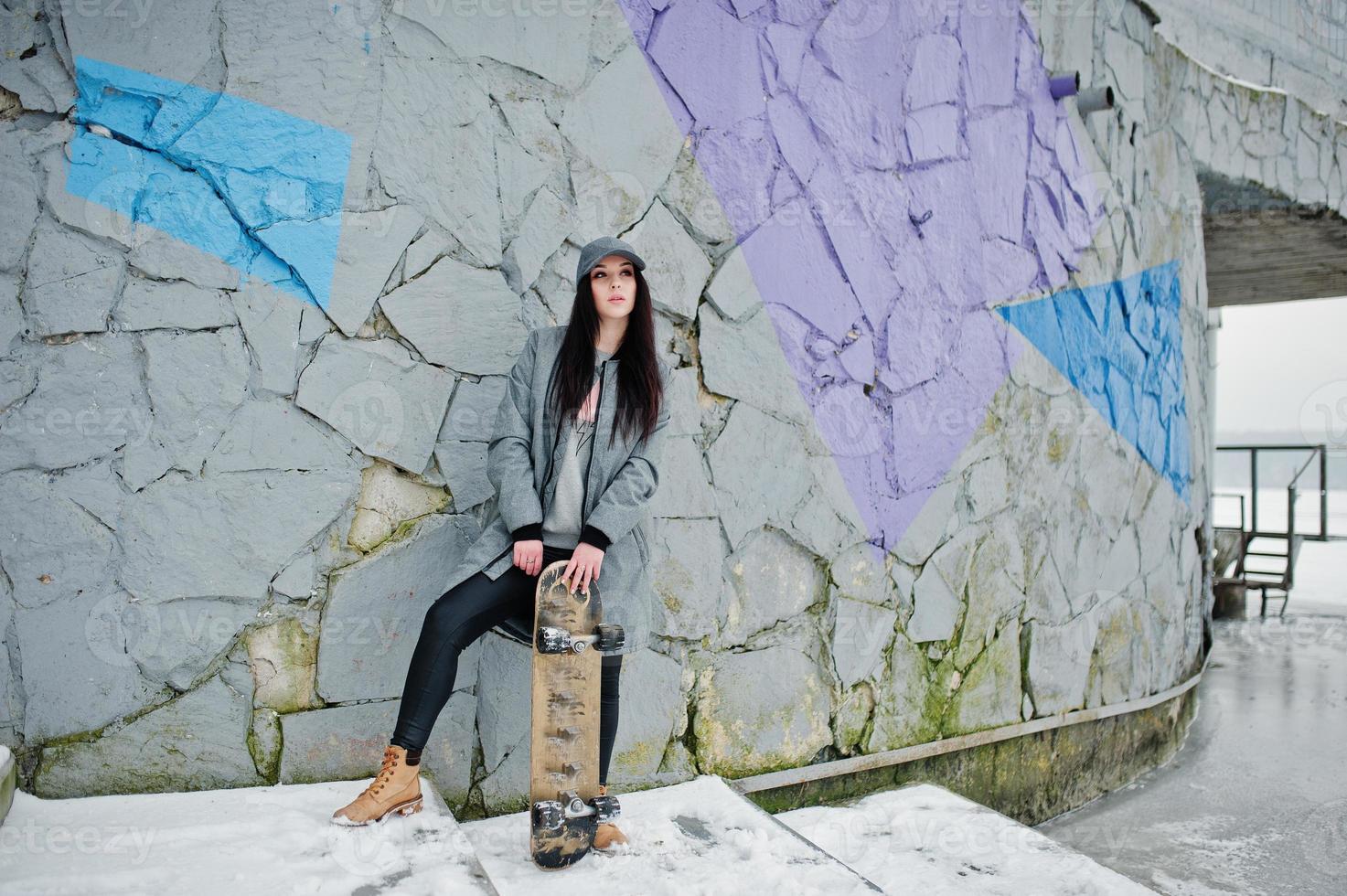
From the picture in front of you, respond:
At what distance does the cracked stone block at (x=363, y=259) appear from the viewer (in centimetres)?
216

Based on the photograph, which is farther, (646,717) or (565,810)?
(646,717)

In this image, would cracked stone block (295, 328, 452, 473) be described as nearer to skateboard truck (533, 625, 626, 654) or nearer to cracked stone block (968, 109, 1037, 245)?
skateboard truck (533, 625, 626, 654)

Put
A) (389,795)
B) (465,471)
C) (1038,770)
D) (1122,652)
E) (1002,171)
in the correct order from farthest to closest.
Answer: (1122,652) < (1038,770) < (1002,171) < (465,471) < (389,795)

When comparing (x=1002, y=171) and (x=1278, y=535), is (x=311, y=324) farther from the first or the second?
(x=1278, y=535)

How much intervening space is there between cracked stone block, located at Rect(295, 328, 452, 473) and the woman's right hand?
0.43 meters

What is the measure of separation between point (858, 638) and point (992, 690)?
2.52 ft

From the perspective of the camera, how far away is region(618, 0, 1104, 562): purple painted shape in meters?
2.71

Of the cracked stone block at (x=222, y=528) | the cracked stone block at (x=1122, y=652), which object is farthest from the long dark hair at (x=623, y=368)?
the cracked stone block at (x=1122, y=652)

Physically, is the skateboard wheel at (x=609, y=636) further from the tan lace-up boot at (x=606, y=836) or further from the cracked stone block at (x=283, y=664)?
the cracked stone block at (x=283, y=664)

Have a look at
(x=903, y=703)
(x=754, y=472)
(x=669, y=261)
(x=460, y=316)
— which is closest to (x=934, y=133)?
(x=669, y=261)

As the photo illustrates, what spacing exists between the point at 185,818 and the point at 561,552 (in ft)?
3.10

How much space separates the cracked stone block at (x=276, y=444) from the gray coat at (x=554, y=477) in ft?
1.29

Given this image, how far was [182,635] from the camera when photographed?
79.3 inches

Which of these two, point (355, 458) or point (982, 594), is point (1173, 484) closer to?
point (982, 594)
